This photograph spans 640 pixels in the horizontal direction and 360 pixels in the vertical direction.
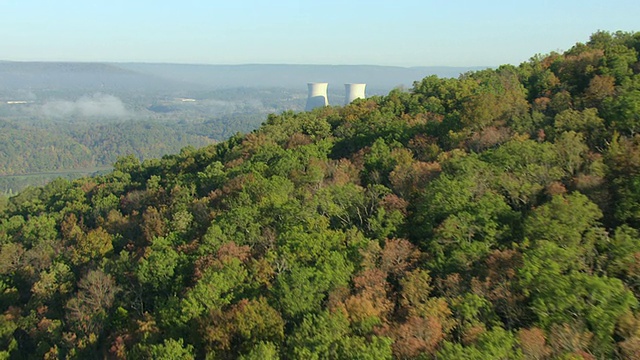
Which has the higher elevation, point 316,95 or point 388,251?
point 388,251

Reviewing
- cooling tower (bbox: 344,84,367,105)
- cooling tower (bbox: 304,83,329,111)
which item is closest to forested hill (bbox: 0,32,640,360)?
cooling tower (bbox: 344,84,367,105)

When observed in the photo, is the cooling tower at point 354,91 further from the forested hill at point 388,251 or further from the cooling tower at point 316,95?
the forested hill at point 388,251

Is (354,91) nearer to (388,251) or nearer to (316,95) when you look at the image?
(316,95)

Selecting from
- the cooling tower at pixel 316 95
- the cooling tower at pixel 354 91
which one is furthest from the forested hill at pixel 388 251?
the cooling tower at pixel 316 95

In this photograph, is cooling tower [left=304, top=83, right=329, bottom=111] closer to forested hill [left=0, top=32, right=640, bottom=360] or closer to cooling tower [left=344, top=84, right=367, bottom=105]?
cooling tower [left=344, top=84, right=367, bottom=105]

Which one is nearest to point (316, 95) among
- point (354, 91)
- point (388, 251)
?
point (354, 91)

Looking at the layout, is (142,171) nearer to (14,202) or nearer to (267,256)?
(14,202)

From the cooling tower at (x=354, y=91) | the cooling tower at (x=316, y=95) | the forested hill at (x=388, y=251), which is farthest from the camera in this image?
the cooling tower at (x=316, y=95)

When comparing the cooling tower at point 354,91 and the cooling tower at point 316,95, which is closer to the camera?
the cooling tower at point 354,91
